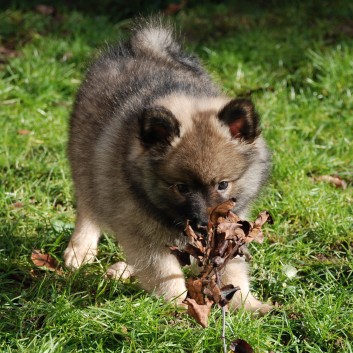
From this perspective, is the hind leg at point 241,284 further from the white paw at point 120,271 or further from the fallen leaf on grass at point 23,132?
the fallen leaf on grass at point 23,132

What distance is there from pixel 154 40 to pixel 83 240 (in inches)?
49.5

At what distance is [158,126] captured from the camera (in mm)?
3115

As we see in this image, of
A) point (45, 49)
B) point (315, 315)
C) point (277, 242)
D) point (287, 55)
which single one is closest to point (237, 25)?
point (287, 55)

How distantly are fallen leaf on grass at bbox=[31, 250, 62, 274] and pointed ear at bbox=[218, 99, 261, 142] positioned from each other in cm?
120

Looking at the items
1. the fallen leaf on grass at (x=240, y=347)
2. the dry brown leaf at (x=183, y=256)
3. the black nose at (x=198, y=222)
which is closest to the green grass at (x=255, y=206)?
the fallen leaf on grass at (x=240, y=347)

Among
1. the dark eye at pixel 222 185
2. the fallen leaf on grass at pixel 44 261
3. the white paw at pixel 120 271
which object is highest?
the dark eye at pixel 222 185

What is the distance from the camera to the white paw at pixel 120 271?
3.50m

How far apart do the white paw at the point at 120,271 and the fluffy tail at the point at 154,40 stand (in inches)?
50.0

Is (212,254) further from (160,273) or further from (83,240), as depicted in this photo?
(83,240)

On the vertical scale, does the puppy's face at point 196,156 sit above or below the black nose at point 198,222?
above

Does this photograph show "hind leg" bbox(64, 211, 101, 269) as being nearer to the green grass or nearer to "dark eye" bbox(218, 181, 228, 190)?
the green grass

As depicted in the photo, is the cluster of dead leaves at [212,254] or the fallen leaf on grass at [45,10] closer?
the cluster of dead leaves at [212,254]

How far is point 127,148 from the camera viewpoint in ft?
10.9

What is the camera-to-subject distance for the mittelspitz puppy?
307 centimetres
